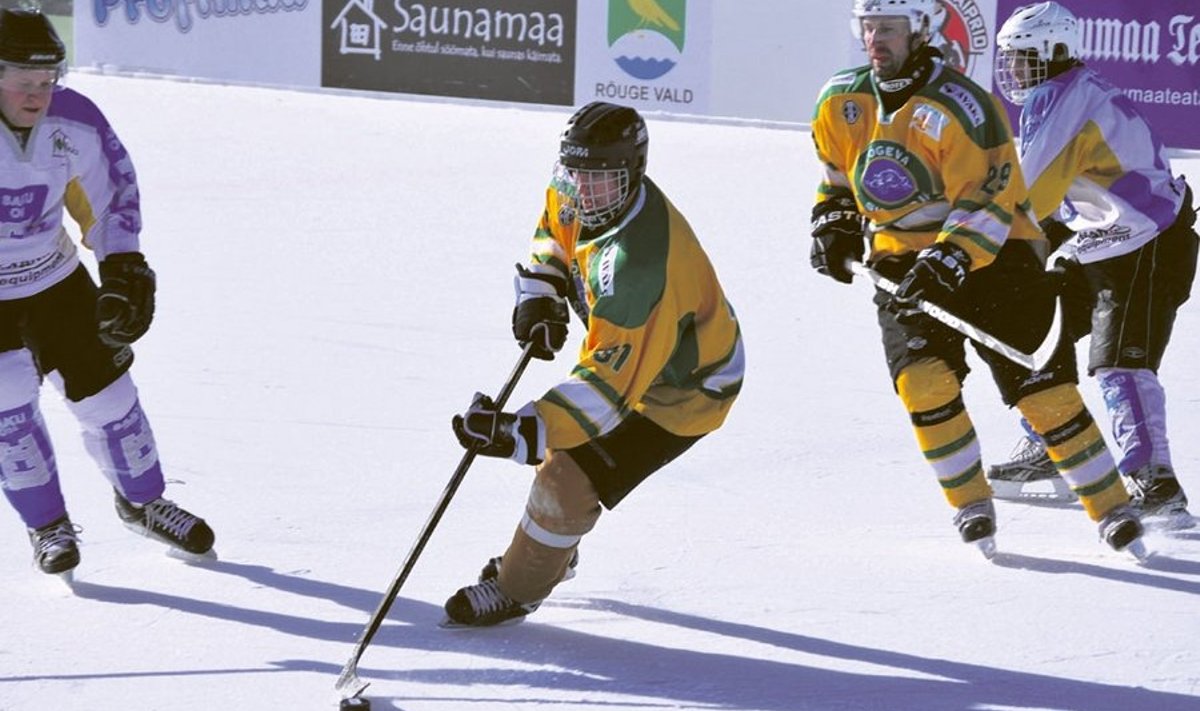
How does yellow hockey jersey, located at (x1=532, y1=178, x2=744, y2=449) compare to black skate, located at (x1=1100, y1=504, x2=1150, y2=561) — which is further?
black skate, located at (x1=1100, y1=504, x2=1150, y2=561)

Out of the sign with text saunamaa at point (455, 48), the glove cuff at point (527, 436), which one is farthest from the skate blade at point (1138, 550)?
the sign with text saunamaa at point (455, 48)

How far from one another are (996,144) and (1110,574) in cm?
87

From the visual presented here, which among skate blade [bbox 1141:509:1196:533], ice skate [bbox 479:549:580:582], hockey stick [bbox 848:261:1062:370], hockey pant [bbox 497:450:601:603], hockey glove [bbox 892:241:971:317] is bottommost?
skate blade [bbox 1141:509:1196:533]

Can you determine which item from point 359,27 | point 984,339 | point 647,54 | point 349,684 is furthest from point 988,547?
point 359,27

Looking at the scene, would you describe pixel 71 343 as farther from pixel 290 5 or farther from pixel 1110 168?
pixel 290 5

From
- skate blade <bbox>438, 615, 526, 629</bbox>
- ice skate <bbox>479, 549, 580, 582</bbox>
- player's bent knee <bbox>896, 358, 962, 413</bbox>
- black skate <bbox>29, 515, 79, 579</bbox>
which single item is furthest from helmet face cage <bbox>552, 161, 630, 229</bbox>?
black skate <bbox>29, 515, 79, 579</bbox>

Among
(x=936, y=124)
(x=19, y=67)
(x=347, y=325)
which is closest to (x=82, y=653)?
(x=19, y=67)

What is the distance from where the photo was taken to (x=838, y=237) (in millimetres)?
4117

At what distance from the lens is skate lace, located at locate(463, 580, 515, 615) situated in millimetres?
3482

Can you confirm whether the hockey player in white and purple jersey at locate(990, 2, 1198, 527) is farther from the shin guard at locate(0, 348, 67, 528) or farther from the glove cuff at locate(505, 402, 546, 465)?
the shin guard at locate(0, 348, 67, 528)

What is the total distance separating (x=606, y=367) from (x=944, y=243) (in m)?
0.87

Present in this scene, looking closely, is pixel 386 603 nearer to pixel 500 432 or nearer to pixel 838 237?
pixel 500 432

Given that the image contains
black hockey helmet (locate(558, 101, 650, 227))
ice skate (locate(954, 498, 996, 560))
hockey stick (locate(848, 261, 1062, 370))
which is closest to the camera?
black hockey helmet (locate(558, 101, 650, 227))

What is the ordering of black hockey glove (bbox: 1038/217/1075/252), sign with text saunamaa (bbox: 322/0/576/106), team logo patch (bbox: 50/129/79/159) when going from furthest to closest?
sign with text saunamaa (bbox: 322/0/576/106) → black hockey glove (bbox: 1038/217/1075/252) → team logo patch (bbox: 50/129/79/159)
